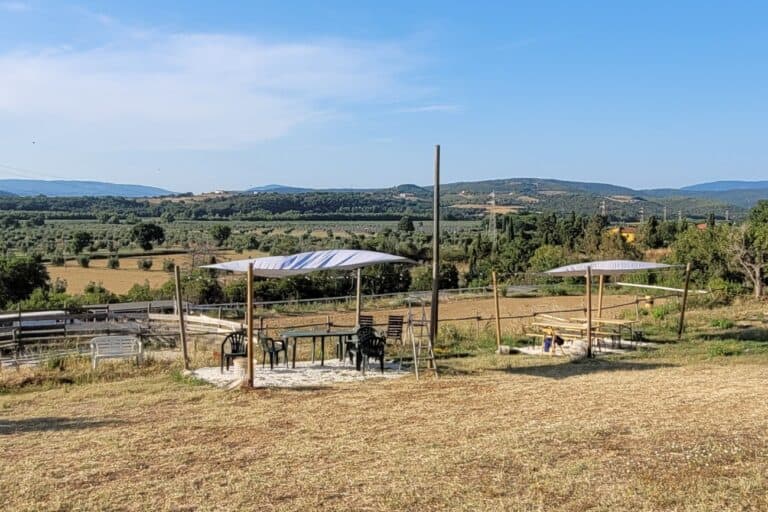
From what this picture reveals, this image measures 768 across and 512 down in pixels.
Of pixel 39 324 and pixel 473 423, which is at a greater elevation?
pixel 473 423

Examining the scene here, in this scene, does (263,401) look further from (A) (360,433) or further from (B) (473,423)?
(B) (473,423)

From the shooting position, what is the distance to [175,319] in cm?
2342

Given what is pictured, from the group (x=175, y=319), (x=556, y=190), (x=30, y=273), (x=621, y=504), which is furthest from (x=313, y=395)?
(x=556, y=190)

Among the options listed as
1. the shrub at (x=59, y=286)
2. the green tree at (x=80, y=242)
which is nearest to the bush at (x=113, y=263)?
the green tree at (x=80, y=242)

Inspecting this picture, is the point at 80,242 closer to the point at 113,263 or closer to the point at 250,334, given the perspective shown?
the point at 113,263

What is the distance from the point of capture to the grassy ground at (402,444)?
18.1ft

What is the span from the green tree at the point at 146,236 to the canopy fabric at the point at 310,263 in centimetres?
5983

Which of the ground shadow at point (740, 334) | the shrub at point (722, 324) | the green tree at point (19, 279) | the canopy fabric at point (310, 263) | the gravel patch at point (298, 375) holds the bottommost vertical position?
the green tree at point (19, 279)

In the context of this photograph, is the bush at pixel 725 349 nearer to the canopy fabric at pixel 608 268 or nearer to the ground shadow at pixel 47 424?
the canopy fabric at pixel 608 268

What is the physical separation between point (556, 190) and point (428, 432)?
166 metres

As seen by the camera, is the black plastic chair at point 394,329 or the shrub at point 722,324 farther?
the shrub at point 722,324

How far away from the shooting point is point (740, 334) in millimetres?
15516

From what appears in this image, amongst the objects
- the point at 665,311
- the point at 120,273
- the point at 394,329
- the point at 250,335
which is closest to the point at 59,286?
the point at 120,273

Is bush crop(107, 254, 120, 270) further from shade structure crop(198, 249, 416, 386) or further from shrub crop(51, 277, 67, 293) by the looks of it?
shade structure crop(198, 249, 416, 386)
